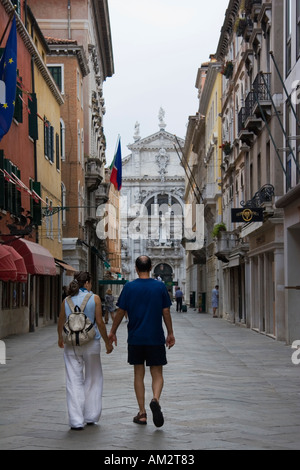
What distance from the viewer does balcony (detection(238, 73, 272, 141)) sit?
24.2 metres

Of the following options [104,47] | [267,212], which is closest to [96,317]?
[267,212]

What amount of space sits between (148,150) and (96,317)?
95.0 metres

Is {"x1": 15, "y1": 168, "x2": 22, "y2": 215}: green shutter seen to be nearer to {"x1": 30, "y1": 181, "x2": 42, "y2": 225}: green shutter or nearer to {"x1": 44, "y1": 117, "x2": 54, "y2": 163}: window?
{"x1": 30, "y1": 181, "x2": 42, "y2": 225}: green shutter

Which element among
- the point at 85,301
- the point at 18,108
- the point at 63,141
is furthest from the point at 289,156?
the point at 63,141

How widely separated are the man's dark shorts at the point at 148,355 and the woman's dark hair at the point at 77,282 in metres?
0.81

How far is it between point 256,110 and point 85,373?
16952 mm

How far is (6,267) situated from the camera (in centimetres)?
2023

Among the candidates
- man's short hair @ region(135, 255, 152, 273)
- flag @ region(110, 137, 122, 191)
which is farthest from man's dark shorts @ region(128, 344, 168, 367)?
flag @ region(110, 137, 122, 191)

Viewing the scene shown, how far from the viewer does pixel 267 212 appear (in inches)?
926

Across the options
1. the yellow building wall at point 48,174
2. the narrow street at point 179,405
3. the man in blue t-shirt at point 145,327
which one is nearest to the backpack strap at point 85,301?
the man in blue t-shirt at point 145,327

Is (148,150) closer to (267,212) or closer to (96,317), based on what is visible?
(267,212)

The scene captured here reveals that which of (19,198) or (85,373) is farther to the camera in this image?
(19,198)

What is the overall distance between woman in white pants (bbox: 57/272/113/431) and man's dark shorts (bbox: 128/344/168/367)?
1.05 ft

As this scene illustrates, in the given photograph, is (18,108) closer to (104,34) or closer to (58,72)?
(58,72)
